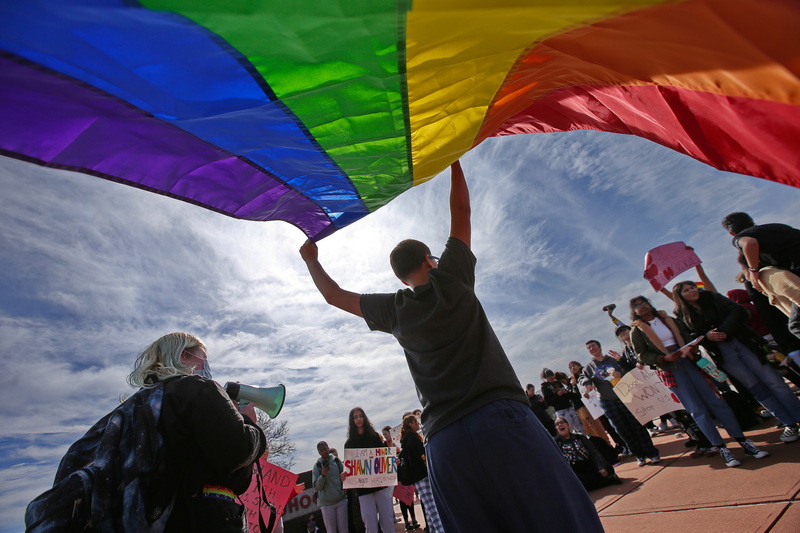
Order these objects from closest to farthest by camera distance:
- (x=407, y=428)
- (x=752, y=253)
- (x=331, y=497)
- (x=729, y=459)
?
1. (x=752, y=253)
2. (x=729, y=459)
3. (x=407, y=428)
4. (x=331, y=497)

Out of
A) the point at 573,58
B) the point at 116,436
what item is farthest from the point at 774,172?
the point at 116,436

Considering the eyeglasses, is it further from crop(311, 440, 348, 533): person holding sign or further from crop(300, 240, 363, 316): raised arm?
crop(311, 440, 348, 533): person holding sign

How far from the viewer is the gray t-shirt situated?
1496 millimetres

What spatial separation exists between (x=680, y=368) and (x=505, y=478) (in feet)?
12.4

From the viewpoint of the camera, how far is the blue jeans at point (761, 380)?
352 centimetres

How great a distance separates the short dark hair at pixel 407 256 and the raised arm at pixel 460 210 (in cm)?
19

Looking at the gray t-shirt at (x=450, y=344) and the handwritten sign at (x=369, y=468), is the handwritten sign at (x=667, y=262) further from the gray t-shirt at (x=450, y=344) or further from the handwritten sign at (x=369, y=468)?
the gray t-shirt at (x=450, y=344)

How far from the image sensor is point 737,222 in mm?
3543

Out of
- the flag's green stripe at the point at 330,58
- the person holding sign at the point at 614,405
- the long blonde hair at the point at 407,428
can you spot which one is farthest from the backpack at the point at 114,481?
the person holding sign at the point at 614,405

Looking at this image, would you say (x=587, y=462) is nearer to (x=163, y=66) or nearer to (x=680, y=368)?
(x=680, y=368)

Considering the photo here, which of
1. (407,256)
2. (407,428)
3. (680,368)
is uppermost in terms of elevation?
(407,256)

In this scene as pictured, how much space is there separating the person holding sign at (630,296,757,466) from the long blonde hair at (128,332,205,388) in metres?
4.45

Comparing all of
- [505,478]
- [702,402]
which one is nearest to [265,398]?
[505,478]

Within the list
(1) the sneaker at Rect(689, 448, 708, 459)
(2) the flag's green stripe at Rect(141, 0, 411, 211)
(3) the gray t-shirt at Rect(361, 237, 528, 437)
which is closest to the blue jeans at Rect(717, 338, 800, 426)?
(1) the sneaker at Rect(689, 448, 708, 459)
